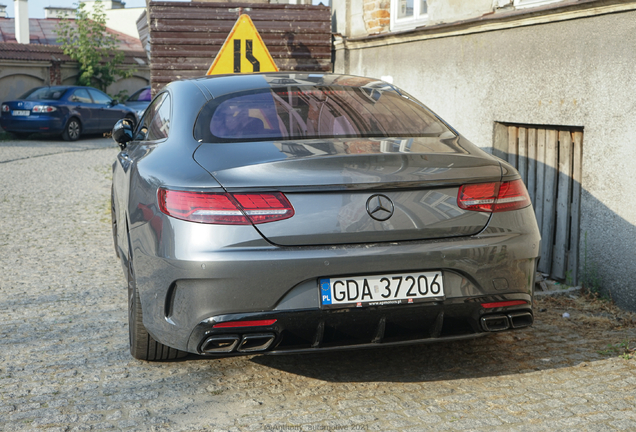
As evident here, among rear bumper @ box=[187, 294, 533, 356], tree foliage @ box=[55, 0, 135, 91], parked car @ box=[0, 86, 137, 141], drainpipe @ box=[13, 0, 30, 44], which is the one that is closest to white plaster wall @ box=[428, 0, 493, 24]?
rear bumper @ box=[187, 294, 533, 356]

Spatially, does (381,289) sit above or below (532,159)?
below

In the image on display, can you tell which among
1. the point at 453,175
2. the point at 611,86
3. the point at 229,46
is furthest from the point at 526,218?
the point at 229,46

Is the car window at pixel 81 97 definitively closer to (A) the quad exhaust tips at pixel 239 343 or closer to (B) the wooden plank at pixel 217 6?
(B) the wooden plank at pixel 217 6

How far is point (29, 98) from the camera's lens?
21.3 meters

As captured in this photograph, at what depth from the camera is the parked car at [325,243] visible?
3223 millimetres

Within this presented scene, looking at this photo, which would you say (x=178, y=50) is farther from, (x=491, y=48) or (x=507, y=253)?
(x=507, y=253)

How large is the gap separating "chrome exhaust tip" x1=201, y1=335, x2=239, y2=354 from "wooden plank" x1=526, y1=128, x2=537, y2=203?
12.9 feet

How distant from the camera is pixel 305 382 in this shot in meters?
3.82

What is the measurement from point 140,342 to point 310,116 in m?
1.50

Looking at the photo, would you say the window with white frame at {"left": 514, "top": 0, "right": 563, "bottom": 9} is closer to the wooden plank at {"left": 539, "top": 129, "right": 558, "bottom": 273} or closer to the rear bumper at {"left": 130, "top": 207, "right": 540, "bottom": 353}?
the wooden plank at {"left": 539, "top": 129, "right": 558, "bottom": 273}

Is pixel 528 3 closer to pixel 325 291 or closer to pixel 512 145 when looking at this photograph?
pixel 512 145

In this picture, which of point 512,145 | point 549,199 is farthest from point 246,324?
point 512,145

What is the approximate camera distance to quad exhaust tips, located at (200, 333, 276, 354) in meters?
3.27

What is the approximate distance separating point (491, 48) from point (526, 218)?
3462 mm
